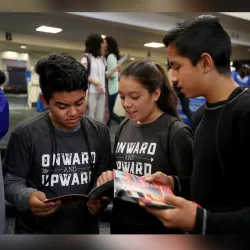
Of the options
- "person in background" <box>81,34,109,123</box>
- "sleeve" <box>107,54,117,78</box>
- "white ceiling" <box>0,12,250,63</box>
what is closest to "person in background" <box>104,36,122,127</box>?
"sleeve" <box>107,54,117,78</box>

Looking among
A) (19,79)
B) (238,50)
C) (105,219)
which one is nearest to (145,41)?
(238,50)

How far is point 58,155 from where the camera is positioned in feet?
3.94

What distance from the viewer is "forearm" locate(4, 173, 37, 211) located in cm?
104

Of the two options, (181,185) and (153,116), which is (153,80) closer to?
(153,116)

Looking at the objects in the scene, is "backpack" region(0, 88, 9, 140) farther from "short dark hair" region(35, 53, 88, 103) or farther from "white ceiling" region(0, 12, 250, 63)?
"white ceiling" region(0, 12, 250, 63)

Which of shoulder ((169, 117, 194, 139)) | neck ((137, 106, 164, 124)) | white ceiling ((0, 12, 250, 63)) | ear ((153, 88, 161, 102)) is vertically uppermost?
white ceiling ((0, 12, 250, 63))

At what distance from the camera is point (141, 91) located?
140cm

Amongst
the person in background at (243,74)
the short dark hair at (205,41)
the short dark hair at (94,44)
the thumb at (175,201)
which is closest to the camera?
the thumb at (175,201)

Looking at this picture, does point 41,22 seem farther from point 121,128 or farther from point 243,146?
point 243,146

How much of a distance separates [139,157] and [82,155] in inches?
9.2

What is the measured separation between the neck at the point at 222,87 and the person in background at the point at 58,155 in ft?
1.83

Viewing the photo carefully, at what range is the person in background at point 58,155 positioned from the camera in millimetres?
1154

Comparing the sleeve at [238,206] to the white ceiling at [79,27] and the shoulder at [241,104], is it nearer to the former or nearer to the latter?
the shoulder at [241,104]

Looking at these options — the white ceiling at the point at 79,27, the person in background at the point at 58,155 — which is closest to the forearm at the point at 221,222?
the person in background at the point at 58,155
